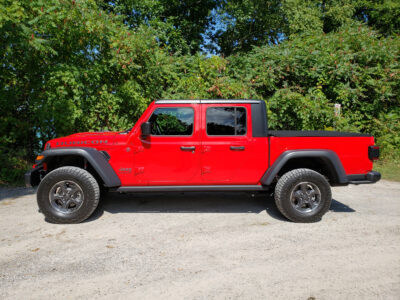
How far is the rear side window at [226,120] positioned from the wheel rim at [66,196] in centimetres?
211

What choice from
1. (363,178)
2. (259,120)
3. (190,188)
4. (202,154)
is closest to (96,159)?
(190,188)

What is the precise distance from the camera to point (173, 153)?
165 inches

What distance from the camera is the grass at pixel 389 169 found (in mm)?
7277

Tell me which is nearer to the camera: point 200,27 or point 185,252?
point 185,252

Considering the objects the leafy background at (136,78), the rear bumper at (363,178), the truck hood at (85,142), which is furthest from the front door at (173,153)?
the leafy background at (136,78)

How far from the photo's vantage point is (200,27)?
57.2ft

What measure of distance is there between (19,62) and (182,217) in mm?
5652

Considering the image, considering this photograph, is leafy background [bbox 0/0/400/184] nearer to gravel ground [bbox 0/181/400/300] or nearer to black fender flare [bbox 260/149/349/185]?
gravel ground [bbox 0/181/400/300]

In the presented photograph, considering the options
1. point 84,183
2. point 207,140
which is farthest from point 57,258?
point 207,140

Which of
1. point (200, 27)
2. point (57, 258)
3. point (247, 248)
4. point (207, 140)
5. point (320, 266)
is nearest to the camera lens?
point (320, 266)

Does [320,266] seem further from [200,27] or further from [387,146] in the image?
[200,27]

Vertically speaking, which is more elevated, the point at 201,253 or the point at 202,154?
the point at 202,154

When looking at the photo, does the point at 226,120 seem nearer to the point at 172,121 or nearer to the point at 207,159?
the point at 207,159

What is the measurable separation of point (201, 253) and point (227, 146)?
163 cm
